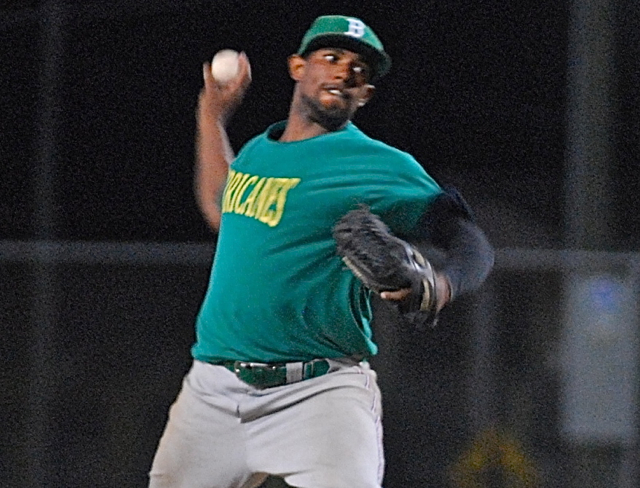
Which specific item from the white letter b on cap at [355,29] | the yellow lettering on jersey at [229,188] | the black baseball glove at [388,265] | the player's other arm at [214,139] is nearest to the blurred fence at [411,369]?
the player's other arm at [214,139]

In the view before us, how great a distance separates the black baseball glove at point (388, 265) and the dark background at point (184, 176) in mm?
3112

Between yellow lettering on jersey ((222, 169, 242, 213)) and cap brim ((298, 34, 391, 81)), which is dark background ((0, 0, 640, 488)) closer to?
yellow lettering on jersey ((222, 169, 242, 213))

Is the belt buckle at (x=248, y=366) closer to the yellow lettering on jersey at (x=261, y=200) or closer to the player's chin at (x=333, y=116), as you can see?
the yellow lettering on jersey at (x=261, y=200)

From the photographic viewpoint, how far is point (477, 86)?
37.5ft

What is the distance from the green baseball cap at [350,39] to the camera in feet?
11.7

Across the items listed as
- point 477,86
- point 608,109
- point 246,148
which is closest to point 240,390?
point 246,148

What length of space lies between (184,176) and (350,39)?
5.92 meters

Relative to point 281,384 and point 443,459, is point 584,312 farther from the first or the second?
point 281,384

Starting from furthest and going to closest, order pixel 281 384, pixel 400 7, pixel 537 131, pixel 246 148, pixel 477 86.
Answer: pixel 477 86
pixel 400 7
pixel 537 131
pixel 246 148
pixel 281 384

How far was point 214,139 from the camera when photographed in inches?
164

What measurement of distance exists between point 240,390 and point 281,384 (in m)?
0.11

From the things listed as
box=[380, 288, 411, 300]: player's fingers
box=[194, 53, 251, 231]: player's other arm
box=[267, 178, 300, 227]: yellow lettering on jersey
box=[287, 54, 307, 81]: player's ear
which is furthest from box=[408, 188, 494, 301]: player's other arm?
box=[194, 53, 251, 231]: player's other arm

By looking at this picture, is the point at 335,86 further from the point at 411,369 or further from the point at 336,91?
the point at 411,369

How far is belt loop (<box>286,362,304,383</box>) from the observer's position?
3.43 m
